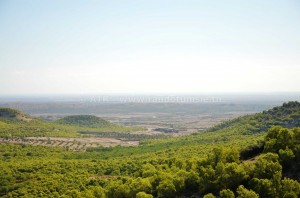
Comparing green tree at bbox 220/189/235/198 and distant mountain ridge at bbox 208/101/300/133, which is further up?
distant mountain ridge at bbox 208/101/300/133

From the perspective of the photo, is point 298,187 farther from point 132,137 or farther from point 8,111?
point 8,111

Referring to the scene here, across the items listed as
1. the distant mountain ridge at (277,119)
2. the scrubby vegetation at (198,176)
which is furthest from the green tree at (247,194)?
the distant mountain ridge at (277,119)

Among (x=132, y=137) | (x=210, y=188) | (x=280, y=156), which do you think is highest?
(x=280, y=156)

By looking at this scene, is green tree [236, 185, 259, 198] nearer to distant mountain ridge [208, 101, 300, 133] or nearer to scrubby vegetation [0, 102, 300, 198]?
scrubby vegetation [0, 102, 300, 198]

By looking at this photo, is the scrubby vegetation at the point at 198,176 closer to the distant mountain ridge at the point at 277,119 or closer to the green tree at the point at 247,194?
the green tree at the point at 247,194

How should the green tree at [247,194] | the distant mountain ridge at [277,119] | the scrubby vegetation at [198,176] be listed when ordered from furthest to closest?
1. the distant mountain ridge at [277,119]
2. the scrubby vegetation at [198,176]
3. the green tree at [247,194]

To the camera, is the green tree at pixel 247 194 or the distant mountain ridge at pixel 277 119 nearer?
the green tree at pixel 247 194

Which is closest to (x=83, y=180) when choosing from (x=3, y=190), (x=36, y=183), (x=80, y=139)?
(x=36, y=183)

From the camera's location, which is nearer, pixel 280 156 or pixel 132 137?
pixel 280 156

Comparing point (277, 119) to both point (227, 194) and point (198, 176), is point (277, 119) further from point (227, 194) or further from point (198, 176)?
point (227, 194)

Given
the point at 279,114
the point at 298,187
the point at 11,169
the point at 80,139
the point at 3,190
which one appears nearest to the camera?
the point at 298,187

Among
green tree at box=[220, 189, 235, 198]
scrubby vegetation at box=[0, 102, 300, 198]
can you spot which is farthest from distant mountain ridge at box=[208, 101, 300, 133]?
green tree at box=[220, 189, 235, 198]
